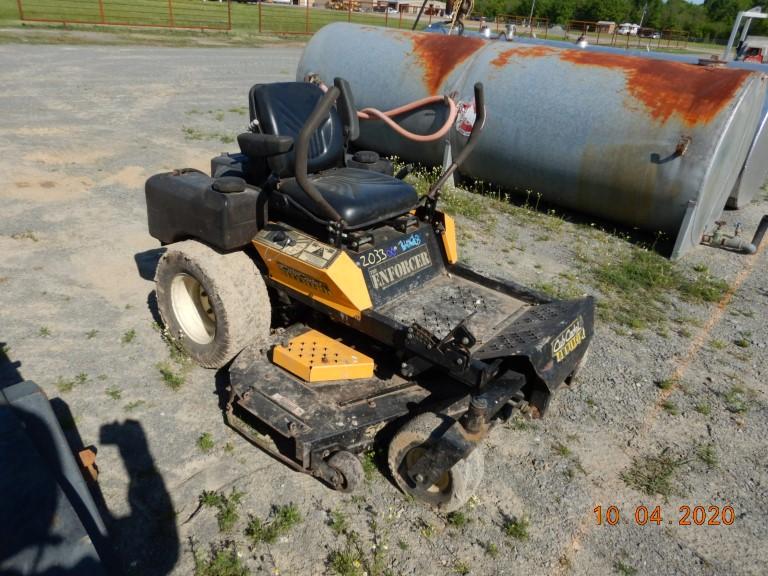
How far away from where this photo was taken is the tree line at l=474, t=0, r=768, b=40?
5891cm

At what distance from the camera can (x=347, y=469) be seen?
10.2ft

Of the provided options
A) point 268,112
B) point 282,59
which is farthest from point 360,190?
point 282,59

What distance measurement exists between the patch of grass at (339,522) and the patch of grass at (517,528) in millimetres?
824

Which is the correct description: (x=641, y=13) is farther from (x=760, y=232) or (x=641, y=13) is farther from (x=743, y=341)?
(x=743, y=341)

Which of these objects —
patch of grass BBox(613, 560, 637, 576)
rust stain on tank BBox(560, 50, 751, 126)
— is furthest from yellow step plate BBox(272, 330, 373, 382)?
rust stain on tank BBox(560, 50, 751, 126)

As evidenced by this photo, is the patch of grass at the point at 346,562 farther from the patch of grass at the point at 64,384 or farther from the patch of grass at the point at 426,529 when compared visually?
the patch of grass at the point at 64,384

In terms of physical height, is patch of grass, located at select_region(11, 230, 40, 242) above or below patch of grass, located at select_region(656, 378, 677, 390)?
below

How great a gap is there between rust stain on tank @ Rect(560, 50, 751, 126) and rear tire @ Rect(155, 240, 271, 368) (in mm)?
4907

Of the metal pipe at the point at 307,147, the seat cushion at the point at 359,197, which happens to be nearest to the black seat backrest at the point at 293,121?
the seat cushion at the point at 359,197

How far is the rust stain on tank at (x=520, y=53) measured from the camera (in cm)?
767

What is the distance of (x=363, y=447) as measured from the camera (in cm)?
332

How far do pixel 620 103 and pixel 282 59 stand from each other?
15780 mm

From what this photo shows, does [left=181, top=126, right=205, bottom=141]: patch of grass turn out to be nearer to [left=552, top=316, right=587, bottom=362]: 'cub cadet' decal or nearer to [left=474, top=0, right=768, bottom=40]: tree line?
[left=552, top=316, right=587, bottom=362]: 'cub cadet' decal

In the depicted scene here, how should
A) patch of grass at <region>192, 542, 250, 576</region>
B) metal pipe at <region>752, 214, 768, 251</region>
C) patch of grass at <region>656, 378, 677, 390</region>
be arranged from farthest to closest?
metal pipe at <region>752, 214, 768, 251</region> < patch of grass at <region>656, 378, 677, 390</region> < patch of grass at <region>192, 542, 250, 576</region>
